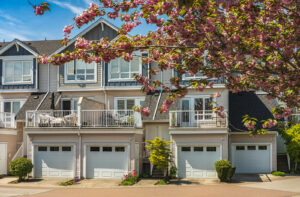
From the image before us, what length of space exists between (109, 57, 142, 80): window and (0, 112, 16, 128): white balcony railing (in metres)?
6.96

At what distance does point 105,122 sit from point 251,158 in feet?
32.0

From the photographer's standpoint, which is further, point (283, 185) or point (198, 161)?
point (198, 161)

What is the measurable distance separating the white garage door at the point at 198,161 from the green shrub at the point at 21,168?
28.7 ft

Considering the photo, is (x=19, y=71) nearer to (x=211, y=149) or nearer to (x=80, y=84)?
(x=80, y=84)

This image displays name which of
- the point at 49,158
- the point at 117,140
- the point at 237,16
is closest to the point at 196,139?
the point at 117,140

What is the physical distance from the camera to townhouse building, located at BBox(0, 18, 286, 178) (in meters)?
23.9

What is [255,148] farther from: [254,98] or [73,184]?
[73,184]

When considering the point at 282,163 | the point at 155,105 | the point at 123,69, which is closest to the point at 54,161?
the point at 155,105

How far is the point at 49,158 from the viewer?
24.8 meters

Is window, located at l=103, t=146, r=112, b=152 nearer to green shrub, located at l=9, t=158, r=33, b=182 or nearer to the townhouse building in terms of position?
the townhouse building

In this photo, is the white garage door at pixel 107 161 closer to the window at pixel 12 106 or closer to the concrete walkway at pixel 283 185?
the concrete walkway at pixel 283 185

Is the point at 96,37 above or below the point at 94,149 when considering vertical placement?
above

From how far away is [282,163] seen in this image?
27.5 meters

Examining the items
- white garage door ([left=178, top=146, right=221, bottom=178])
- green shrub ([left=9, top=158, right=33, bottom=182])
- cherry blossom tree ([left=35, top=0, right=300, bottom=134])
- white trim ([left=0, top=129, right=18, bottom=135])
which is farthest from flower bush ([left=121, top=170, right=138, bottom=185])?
cherry blossom tree ([left=35, top=0, right=300, bottom=134])
